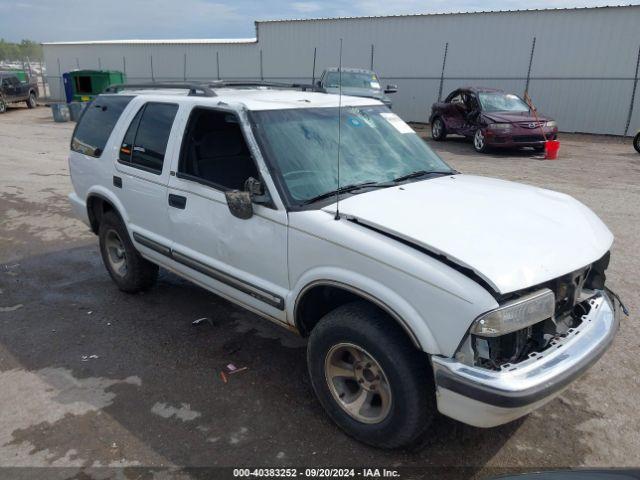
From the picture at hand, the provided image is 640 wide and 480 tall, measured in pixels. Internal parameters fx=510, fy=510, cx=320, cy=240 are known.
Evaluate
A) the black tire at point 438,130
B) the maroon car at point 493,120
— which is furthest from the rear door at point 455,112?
the black tire at point 438,130

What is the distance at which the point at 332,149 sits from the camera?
11.0 ft

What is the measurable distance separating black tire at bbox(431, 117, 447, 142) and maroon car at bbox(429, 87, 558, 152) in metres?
0.16

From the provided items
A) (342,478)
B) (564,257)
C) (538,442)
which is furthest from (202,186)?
(538,442)

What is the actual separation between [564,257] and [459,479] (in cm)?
125

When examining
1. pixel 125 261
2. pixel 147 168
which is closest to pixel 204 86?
pixel 147 168

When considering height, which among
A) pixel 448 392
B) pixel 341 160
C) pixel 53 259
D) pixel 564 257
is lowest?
pixel 53 259

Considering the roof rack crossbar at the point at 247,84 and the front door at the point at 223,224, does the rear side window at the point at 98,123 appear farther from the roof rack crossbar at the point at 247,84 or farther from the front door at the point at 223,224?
the front door at the point at 223,224

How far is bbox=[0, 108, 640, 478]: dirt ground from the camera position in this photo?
275 centimetres

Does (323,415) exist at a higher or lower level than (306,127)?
lower

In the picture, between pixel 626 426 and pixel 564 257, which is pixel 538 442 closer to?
pixel 626 426

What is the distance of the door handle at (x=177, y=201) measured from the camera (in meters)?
3.65

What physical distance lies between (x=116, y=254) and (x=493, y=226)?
3641mm

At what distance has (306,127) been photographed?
341 cm

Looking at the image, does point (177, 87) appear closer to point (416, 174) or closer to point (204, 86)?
point (204, 86)
